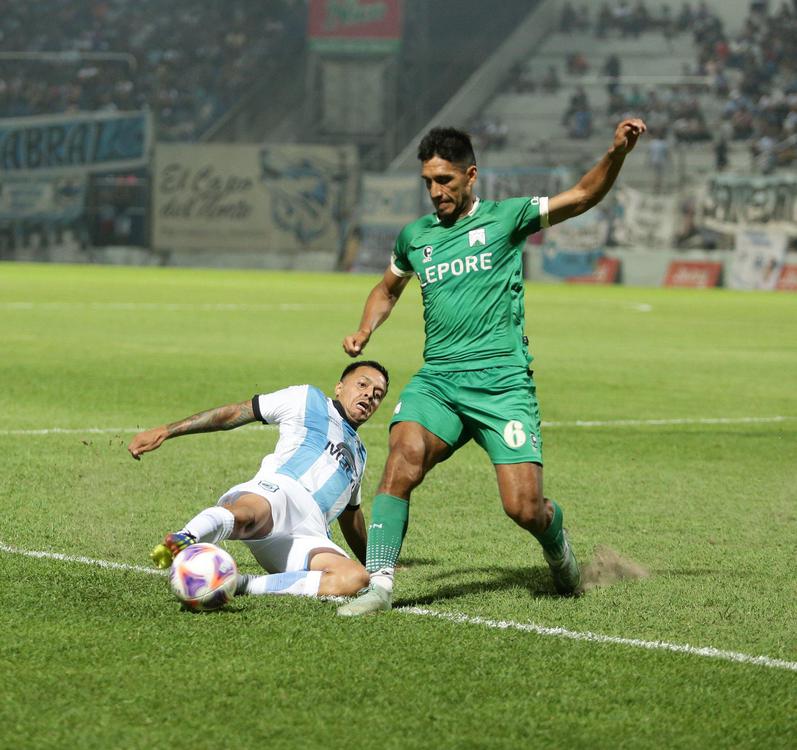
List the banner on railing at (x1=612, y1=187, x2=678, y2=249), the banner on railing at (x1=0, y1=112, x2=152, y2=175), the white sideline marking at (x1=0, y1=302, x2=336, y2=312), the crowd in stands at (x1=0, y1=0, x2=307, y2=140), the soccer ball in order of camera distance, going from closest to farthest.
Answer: the soccer ball, the white sideline marking at (x1=0, y1=302, x2=336, y2=312), the banner on railing at (x1=612, y1=187, x2=678, y2=249), the banner on railing at (x1=0, y1=112, x2=152, y2=175), the crowd in stands at (x1=0, y1=0, x2=307, y2=140)

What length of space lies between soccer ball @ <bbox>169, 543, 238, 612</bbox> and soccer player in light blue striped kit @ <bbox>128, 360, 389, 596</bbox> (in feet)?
0.20

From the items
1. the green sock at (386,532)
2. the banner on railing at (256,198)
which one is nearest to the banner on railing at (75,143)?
the banner on railing at (256,198)

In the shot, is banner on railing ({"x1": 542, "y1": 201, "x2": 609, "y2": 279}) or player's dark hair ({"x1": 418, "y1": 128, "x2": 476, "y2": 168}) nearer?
player's dark hair ({"x1": 418, "y1": 128, "x2": 476, "y2": 168})

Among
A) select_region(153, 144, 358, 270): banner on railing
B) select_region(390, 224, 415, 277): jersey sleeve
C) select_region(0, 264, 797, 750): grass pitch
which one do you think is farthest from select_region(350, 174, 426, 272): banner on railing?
select_region(390, 224, 415, 277): jersey sleeve

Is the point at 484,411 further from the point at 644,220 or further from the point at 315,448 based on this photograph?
the point at 644,220

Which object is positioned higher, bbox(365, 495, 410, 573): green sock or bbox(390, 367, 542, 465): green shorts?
bbox(390, 367, 542, 465): green shorts

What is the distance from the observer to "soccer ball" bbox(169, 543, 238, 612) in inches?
224

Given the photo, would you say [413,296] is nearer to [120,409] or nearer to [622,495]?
[120,409]

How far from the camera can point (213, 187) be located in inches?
2013

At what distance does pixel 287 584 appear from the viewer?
20.2 ft

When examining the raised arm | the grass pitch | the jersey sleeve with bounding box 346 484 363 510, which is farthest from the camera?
the raised arm

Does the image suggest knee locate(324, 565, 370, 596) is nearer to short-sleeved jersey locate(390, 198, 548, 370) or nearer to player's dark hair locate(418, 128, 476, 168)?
short-sleeved jersey locate(390, 198, 548, 370)

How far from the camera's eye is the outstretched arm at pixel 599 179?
608 cm

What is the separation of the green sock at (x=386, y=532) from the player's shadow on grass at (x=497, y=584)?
193 millimetres
